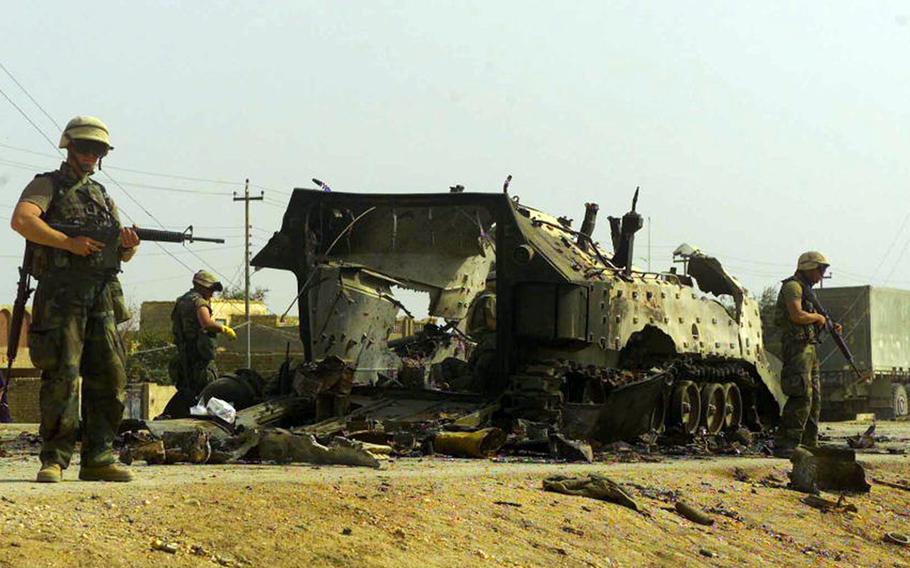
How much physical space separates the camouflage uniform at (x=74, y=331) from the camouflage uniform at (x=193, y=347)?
7852 millimetres

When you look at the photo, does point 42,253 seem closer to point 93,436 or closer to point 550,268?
point 93,436

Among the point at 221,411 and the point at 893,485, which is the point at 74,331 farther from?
the point at 893,485

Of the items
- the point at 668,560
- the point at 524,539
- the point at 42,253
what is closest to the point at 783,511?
the point at 668,560

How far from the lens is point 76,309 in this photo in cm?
883

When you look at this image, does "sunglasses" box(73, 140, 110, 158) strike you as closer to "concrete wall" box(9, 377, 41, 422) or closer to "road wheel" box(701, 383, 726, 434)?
"road wheel" box(701, 383, 726, 434)

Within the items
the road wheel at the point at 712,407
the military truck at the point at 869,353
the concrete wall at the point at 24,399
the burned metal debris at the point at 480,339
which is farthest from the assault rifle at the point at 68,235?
the military truck at the point at 869,353

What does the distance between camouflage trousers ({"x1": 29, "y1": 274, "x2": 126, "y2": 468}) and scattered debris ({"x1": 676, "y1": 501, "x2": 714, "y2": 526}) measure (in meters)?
4.01

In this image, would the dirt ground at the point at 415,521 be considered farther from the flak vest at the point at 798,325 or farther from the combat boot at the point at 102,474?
the flak vest at the point at 798,325

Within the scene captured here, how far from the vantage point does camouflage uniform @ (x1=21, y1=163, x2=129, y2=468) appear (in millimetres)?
8773

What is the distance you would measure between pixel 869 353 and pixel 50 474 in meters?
29.3

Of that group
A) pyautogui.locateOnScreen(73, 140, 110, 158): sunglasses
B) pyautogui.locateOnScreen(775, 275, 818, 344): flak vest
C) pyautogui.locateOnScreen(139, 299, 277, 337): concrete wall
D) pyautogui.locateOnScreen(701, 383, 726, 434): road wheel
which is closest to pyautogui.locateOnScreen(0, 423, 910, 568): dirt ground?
pyautogui.locateOnScreen(73, 140, 110, 158): sunglasses

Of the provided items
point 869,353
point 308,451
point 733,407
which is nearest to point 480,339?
point 733,407

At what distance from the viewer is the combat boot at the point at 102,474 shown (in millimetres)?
8953

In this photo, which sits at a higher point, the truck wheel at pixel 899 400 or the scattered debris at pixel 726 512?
the truck wheel at pixel 899 400
